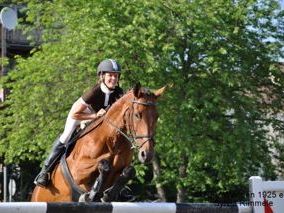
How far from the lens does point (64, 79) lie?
21.2m

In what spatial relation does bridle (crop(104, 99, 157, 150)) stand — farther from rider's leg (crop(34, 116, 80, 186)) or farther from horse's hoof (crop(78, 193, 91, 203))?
rider's leg (crop(34, 116, 80, 186))

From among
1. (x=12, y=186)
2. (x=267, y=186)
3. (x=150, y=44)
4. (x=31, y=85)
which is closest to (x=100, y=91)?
(x=267, y=186)

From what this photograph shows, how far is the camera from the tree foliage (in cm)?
1991

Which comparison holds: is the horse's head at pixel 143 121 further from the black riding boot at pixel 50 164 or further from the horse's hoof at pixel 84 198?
the black riding boot at pixel 50 164

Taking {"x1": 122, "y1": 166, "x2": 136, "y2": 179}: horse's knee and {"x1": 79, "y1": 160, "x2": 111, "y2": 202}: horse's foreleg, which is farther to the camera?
{"x1": 122, "y1": 166, "x2": 136, "y2": 179}: horse's knee

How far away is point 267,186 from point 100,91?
3669mm

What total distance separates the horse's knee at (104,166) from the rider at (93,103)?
779 millimetres

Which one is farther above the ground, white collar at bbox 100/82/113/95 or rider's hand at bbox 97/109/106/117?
white collar at bbox 100/82/113/95

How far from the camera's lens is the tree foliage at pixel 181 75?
19.9 meters

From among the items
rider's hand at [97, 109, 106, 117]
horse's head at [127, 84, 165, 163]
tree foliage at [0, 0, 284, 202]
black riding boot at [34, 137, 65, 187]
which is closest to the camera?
horse's head at [127, 84, 165, 163]

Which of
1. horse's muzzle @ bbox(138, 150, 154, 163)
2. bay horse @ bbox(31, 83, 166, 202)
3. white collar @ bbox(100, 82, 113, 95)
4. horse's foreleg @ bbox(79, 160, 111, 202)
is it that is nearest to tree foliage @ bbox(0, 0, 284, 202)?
white collar @ bbox(100, 82, 113, 95)

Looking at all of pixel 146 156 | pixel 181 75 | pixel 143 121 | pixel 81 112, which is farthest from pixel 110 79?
pixel 181 75

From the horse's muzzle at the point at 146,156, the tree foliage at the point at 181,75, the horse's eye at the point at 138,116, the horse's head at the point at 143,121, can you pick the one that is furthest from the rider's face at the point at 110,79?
the tree foliage at the point at 181,75

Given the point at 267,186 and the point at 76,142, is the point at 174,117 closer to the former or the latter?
the point at 76,142
